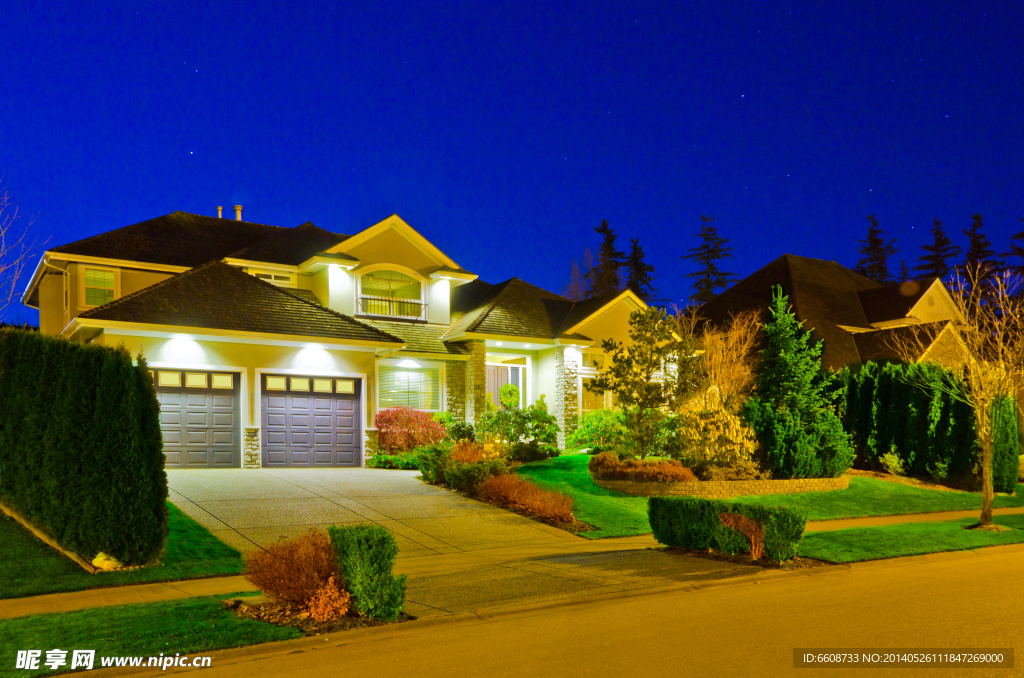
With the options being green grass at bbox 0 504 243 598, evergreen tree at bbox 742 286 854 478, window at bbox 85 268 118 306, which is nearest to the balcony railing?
window at bbox 85 268 118 306

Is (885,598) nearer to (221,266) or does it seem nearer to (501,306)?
(221,266)

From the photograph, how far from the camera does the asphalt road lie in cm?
653

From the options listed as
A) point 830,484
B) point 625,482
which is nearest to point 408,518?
point 625,482

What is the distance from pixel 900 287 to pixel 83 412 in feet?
129

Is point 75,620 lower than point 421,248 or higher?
lower

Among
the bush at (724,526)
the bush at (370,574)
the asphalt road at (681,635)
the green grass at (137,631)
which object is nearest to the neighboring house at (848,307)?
the bush at (724,526)

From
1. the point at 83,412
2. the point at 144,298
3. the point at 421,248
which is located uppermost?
the point at 421,248

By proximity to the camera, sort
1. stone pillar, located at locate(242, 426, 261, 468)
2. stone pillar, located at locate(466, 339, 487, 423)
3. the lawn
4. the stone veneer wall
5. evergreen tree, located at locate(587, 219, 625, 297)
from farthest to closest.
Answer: evergreen tree, located at locate(587, 219, 625, 297), stone pillar, located at locate(466, 339, 487, 423), stone pillar, located at locate(242, 426, 261, 468), the stone veneer wall, the lawn

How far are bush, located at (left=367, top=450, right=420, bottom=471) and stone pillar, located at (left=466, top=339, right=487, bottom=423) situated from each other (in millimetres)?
4473

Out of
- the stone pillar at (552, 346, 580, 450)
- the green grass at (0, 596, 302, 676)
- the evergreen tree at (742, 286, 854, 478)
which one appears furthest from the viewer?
the stone pillar at (552, 346, 580, 450)

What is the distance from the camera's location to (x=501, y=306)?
97.9ft

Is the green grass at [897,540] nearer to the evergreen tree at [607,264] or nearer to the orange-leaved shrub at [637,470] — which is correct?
the orange-leaved shrub at [637,470]

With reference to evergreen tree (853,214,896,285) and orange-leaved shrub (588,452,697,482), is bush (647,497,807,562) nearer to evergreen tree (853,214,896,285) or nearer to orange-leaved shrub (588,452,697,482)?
orange-leaved shrub (588,452,697,482)

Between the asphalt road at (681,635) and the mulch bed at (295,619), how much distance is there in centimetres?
16
